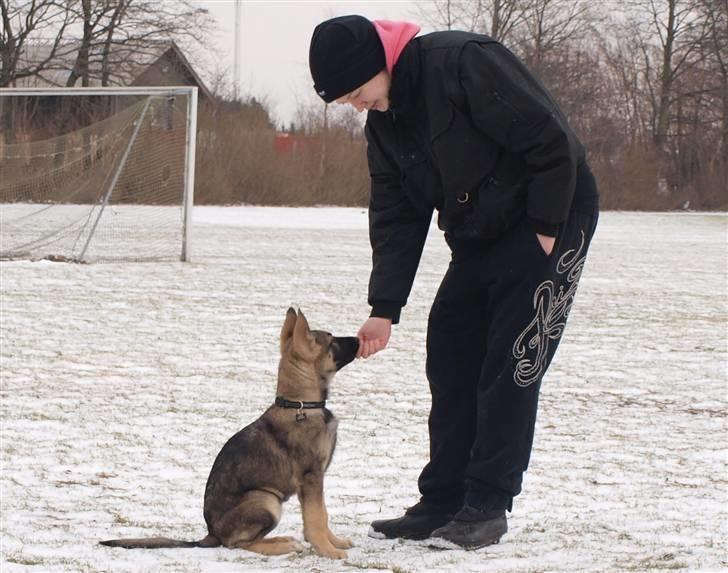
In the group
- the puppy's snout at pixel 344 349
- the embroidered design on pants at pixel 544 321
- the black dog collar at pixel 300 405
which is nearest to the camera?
the embroidered design on pants at pixel 544 321

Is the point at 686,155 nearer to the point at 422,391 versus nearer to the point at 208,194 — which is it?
the point at 208,194

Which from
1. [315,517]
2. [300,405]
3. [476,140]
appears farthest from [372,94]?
[315,517]

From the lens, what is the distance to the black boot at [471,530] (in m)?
3.65

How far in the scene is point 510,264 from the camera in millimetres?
3566

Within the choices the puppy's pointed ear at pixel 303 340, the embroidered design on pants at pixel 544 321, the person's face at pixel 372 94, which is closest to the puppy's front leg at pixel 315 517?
the puppy's pointed ear at pixel 303 340

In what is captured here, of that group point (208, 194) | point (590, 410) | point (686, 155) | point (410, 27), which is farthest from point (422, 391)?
point (686, 155)

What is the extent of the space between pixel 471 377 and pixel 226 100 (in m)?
46.9

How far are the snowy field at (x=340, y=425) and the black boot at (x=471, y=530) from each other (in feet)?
0.15

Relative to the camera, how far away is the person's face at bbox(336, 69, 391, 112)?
11.3ft

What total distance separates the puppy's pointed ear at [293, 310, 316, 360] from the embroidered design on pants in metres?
0.71

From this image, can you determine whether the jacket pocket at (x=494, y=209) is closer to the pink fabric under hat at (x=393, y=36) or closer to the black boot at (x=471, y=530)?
the pink fabric under hat at (x=393, y=36)

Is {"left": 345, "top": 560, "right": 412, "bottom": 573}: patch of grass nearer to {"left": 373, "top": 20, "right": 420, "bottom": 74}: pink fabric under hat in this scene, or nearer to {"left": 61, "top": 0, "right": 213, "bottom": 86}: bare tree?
{"left": 373, "top": 20, "right": 420, "bottom": 74}: pink fabric under hat

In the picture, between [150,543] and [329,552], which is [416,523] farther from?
[150,543]

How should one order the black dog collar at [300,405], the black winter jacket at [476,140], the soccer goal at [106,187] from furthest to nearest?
the soccer goal at [106,187] → the black dog collar at [300,405] → the black winter jacket at [476,140]
